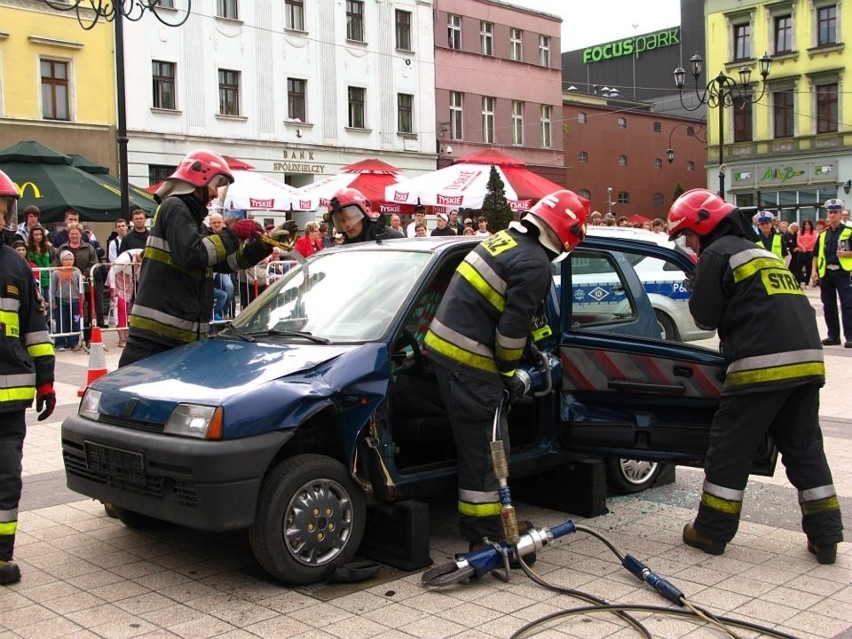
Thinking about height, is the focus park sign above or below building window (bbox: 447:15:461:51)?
above

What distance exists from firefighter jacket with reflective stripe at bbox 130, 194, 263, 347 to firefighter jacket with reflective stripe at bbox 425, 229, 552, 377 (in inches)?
61.5

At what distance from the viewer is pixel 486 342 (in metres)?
4.91

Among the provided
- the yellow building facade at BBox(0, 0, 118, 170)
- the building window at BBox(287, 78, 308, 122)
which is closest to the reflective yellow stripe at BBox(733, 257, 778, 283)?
the yellow building facade at BBox(0, 0, 118, 170)

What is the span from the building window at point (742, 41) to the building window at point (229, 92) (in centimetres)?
2693

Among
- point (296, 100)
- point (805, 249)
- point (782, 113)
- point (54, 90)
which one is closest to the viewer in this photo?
point (805, 249)

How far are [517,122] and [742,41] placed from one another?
12769 millimetres

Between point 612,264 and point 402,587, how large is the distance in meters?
2.60

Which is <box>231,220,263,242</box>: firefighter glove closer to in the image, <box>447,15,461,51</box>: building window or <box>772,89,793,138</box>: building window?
<box>447,15,461,51</box>: building window

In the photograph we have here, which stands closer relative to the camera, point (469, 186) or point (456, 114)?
point (469, 186)

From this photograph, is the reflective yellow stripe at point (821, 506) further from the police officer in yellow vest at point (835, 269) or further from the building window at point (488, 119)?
the building window at point (488, 119)

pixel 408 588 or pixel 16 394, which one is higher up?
pixel 16 394

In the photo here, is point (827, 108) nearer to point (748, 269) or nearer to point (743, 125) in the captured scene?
point (743, 125)

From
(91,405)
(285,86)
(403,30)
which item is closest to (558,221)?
(91,405)

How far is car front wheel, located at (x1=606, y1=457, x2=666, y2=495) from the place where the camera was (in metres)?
6.28
